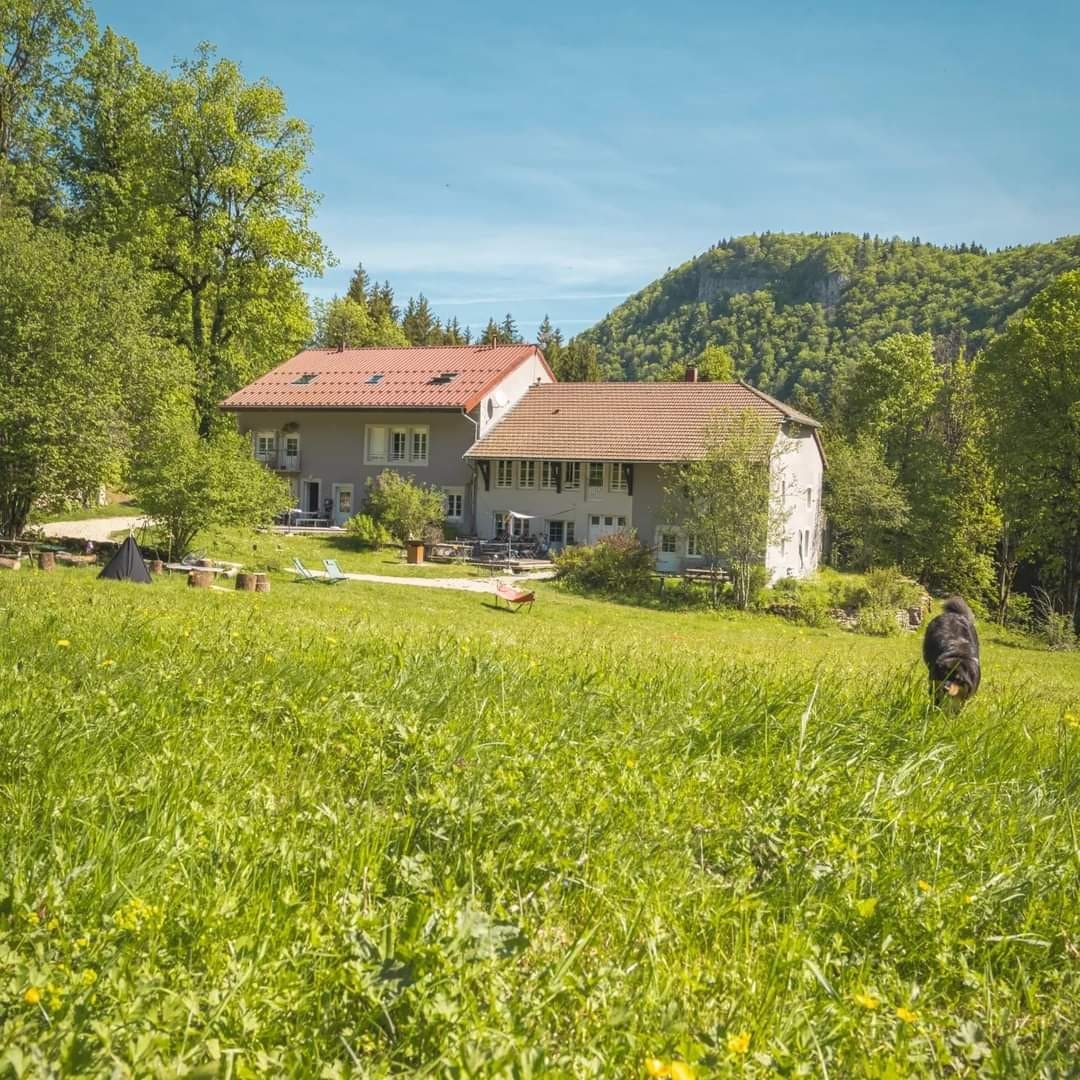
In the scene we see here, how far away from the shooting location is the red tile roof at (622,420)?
35.8 meters

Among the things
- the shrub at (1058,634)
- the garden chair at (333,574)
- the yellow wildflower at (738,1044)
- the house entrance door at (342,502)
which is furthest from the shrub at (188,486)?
the shrub at (1058,634)

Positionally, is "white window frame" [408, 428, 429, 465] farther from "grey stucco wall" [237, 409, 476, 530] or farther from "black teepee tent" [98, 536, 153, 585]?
"black teepee tent" [98, 536, 153, 585]

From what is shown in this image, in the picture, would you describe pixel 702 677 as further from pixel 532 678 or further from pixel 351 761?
pixel 351 761

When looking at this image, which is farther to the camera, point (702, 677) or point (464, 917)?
point (702, 677)

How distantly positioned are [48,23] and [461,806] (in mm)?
39793

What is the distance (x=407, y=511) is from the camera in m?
35.3

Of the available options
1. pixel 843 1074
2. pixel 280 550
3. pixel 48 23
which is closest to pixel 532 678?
pixel 843 1074

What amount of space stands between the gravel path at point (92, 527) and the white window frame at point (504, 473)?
555 inches

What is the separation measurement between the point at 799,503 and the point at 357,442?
1982 centimetres

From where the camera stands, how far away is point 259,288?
35500 mm

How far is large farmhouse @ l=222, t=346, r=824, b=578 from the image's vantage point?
36031mm

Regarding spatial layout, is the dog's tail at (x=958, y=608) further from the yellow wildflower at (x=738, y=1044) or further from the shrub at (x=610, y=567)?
the shrub at (x=610, y=567)

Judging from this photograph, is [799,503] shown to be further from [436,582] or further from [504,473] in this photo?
[436,582]

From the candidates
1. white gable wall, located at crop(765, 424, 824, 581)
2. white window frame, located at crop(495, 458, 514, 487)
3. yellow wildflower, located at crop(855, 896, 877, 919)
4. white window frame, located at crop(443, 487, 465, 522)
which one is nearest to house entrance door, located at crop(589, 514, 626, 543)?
white window frame, located at crop(495, 458, 514, 487)
